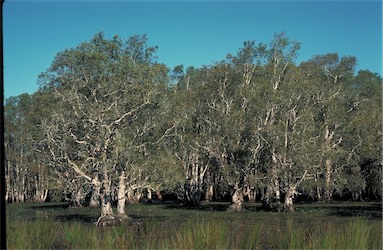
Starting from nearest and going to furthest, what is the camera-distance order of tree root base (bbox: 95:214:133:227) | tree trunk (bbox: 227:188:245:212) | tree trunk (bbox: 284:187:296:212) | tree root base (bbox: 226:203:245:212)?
tree root base (bbox: 95:214:133:227)
tree trunk (bbox: 284:187:296:212)
tree root base (bbox: 226:203:245:212)
tree trunk (bbox: 227:188:245:212)

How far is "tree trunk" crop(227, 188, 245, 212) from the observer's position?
43253 mm

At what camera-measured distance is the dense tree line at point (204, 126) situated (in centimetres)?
3306

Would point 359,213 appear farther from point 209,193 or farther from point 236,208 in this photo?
point 209,193

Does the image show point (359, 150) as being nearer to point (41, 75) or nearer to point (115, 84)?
point (115, 84)

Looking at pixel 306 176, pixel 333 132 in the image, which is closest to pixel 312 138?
pixel 306 176

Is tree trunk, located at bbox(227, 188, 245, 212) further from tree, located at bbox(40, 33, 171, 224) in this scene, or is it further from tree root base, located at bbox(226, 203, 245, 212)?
tree, located at bbox(40, 33, 171, 224)

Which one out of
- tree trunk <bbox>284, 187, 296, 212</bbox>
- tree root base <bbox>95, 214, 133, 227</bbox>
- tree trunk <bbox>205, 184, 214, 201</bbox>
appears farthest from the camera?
tree trunk <bbox>205, 184, 214, 201</bbox>

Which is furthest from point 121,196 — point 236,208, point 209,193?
point 209,193

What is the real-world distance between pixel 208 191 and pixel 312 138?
21196 mm

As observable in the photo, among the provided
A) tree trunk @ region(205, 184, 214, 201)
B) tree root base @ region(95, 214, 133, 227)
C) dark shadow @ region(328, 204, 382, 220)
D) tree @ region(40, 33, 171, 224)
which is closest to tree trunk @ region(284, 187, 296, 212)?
dark shadow @ region(328, 204, 382, 220)

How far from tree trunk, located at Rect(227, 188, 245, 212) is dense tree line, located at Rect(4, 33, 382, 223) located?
9 cm

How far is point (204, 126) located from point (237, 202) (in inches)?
402

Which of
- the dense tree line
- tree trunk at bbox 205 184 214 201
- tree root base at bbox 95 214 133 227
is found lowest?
tree root base at bbox 95 214 133 227

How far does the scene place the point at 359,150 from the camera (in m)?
52.3
